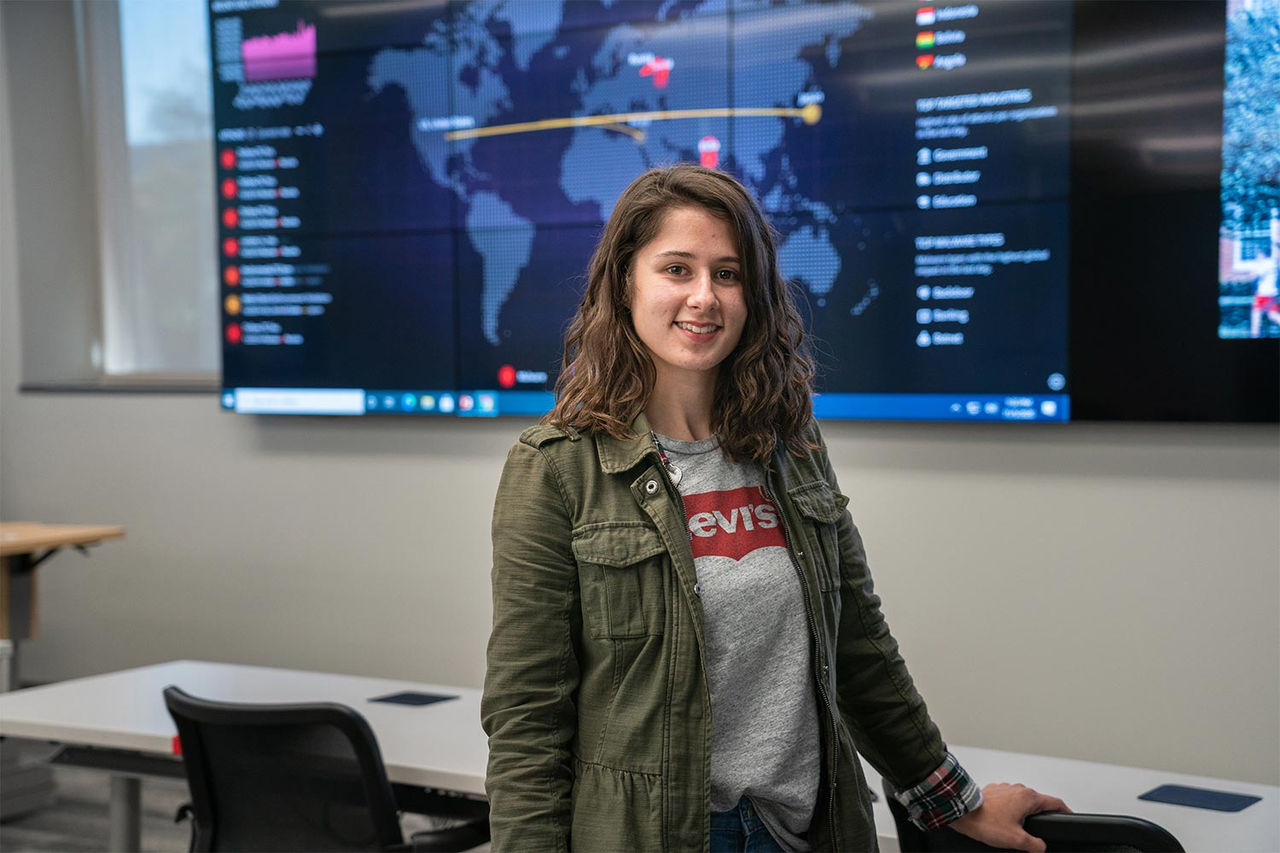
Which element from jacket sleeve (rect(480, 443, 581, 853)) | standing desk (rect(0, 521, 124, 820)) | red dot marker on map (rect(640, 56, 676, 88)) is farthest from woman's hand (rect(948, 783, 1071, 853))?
standing desk (rect(0, 521, 124, 820))

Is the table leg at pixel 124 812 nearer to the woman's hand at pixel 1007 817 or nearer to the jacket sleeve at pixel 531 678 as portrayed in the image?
the jacket sleeve at pixel 531 678

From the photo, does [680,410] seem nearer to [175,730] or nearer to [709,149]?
[175,730]

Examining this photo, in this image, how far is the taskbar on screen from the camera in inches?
142

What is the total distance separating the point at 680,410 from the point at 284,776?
1.09 meters

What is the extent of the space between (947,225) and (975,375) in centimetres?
43

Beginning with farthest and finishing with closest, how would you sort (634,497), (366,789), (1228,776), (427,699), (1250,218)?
(1228,776)
(1250,218)
(427,699)
(366,789)
(634,497)

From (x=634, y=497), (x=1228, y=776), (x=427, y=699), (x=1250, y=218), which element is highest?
(x=1250, y=218)

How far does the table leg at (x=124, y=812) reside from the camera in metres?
2.86

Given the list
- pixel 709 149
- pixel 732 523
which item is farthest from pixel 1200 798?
Answer: pixel 709 149

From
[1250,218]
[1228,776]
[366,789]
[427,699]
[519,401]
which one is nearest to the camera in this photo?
[366,789]

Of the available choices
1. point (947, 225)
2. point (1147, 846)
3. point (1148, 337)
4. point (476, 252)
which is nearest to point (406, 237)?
point (476, 252)

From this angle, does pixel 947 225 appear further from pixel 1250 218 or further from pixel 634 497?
pixel 634 497

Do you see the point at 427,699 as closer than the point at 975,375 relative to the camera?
Yes

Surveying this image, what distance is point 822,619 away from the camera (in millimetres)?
Answer: 1488
